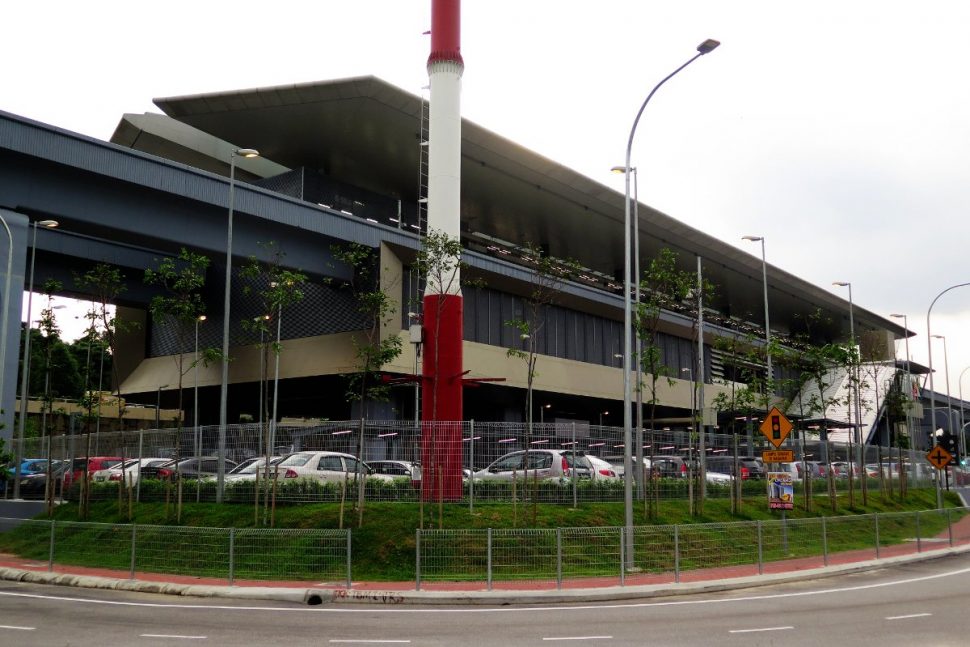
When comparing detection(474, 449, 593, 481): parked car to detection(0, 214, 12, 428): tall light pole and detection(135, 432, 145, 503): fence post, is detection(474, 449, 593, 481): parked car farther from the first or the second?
detection(0, 214, 12, 428): tall light pole

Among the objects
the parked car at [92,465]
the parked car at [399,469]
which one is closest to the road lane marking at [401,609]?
the parked car at [399,469]

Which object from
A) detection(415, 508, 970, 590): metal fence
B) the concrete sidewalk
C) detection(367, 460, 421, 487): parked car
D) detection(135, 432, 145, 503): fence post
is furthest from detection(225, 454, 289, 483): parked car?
detection(415, 508, 970, 590): metal fence

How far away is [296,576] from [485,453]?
6.81 meters

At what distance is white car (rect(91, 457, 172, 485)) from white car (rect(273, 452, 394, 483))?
463 centimetres

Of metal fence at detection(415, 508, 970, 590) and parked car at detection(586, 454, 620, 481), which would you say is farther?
parked car at detection(586, 454, 620, 481)

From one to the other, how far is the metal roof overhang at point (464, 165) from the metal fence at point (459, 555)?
23976 mm

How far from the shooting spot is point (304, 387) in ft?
162

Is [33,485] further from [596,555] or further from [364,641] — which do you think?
[364,641]

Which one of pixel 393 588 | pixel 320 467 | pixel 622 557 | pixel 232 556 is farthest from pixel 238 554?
pixel 622 557

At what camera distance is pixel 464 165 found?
47625 millimetres

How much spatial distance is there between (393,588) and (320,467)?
22.0ft

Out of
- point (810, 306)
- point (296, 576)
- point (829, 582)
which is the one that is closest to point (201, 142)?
point (296, 576)

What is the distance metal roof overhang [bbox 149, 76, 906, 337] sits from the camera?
1626 inches

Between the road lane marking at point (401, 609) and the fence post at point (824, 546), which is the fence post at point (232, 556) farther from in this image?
the fence post at point (824, 546)
